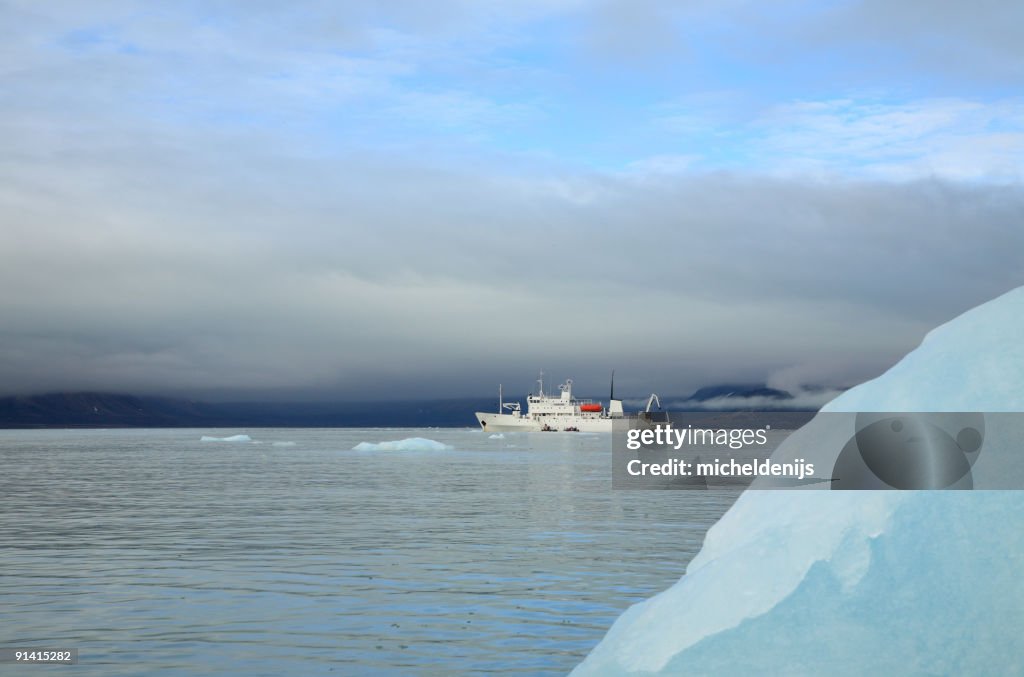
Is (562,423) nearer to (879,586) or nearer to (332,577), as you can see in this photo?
(332,577)

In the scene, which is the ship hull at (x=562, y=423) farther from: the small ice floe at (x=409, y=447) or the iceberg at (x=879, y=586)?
the iceberg at (x=879, y=586)

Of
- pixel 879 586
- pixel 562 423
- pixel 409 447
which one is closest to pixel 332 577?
pixel 879 586

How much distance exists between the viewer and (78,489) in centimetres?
4056

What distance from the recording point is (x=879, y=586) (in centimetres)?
748

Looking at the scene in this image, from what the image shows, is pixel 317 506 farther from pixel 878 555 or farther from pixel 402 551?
pixel 878 555

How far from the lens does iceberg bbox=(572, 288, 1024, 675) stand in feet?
23.4

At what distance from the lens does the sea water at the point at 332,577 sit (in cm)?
1151

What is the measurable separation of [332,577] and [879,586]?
37.2ft

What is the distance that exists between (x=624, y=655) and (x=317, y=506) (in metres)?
25.1

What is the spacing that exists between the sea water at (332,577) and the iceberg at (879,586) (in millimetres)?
3093

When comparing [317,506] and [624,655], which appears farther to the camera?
[317,506]

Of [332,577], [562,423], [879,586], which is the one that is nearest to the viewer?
[879,586]

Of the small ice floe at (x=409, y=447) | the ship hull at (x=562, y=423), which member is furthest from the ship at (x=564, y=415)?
the small ice floe at (x=409, y=447)

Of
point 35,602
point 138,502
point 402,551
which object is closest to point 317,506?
point 138,502
